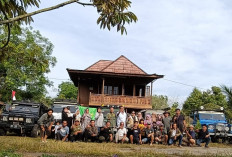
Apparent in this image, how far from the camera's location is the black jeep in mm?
15086

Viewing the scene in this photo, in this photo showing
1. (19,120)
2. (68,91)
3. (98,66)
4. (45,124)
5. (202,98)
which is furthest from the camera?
(68,91)

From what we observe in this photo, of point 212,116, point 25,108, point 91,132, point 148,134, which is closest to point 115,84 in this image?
point 212,116

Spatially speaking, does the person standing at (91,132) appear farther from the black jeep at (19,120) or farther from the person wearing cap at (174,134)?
the person wearing cap at (174,134)

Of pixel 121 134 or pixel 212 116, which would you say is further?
pixel 212 116

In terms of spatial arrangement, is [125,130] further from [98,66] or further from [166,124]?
[98,66]

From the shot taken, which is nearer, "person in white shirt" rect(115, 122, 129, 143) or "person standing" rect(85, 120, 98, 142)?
"person standing" rect(85, 120, 98, 142)

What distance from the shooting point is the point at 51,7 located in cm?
410

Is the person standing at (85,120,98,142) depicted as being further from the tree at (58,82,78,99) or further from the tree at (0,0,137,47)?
the tree at (58,82,78,99)

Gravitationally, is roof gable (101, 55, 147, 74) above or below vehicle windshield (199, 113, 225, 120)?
above

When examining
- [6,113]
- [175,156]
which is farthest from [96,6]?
[6,113]

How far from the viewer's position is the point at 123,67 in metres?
31.8

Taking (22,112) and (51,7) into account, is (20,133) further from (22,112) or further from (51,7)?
(51,7)

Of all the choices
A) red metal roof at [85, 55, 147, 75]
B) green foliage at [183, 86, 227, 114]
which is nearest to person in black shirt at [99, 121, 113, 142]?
red metal roof at [85, 55, 147, 75]

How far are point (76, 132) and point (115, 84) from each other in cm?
1799
